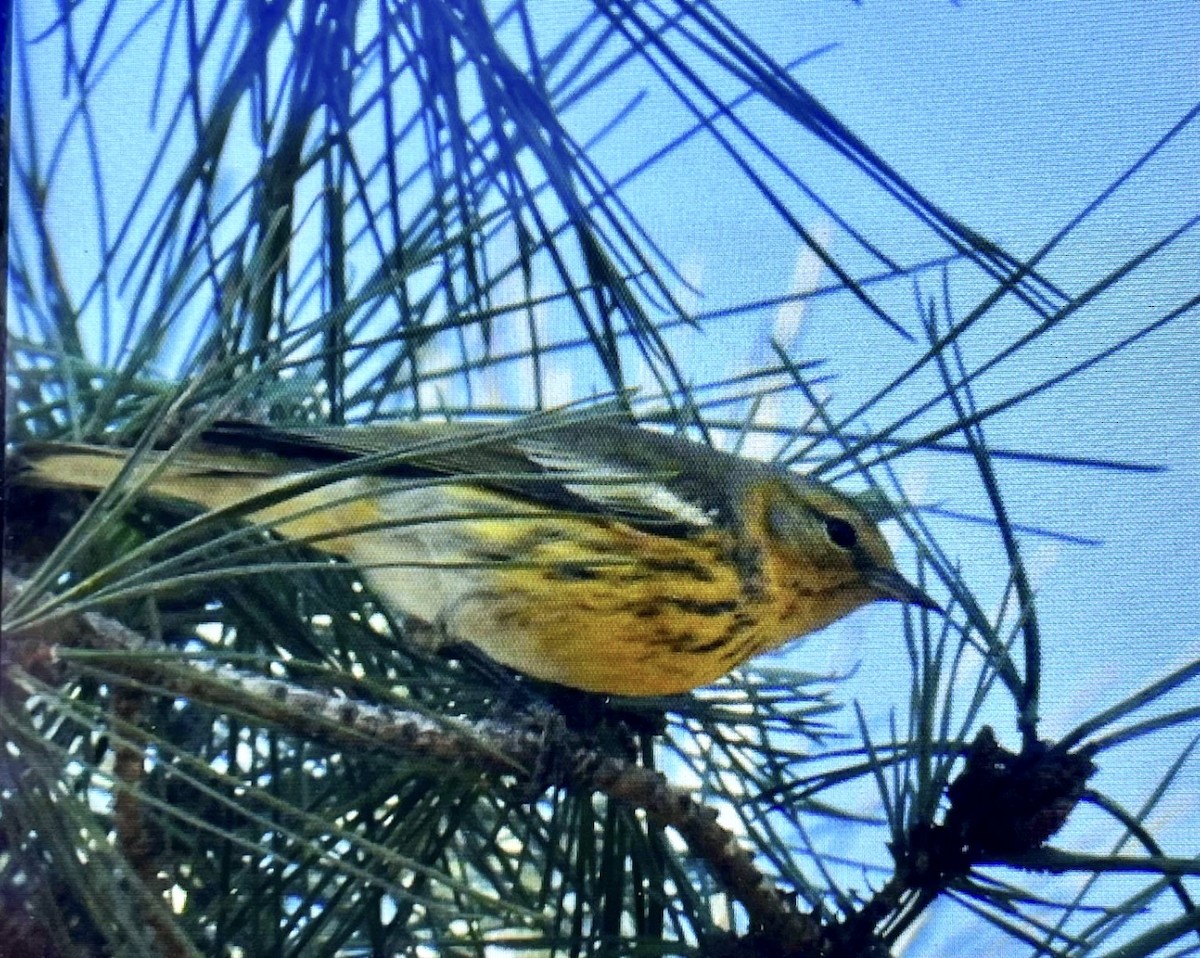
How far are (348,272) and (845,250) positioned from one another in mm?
236

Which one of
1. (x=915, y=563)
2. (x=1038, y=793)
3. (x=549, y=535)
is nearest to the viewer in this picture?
(x=1038, y=793)

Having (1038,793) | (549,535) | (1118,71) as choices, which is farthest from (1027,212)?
(549,535)

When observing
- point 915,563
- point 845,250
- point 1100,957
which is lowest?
point 1100,957

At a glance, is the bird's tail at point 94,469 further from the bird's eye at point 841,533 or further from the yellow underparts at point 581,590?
the bird's eye at point 841,533

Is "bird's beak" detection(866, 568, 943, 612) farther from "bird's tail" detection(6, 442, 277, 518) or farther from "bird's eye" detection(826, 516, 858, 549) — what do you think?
"bird's tail" detection(6, 442, 277, 518)

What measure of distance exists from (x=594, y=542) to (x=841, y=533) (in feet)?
0.50

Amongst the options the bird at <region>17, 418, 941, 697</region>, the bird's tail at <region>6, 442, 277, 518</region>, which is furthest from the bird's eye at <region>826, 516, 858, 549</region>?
the bird's tail at <region>6, 442, 277, 518</region>

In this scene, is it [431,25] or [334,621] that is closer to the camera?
[431,25]

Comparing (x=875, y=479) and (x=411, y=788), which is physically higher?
(x=875, y=479)

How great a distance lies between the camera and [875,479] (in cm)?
69

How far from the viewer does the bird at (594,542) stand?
709 millimetres

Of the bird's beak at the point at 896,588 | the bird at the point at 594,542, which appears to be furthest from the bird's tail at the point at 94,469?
the bird's beak at the point at 896,588

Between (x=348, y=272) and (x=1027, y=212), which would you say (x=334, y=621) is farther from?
(x=1027, y=212)

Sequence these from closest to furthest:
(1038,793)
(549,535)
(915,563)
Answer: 1. (1038,793)
2. (915,563)
3. (549,535)
